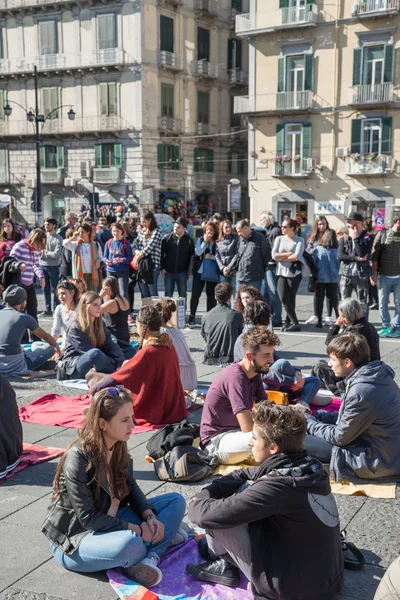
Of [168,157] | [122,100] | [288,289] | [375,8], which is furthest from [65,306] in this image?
[168,157]

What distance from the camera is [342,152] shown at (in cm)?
2873

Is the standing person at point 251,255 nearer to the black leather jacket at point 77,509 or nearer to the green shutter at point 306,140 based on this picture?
the black leather jacket at point 77,509

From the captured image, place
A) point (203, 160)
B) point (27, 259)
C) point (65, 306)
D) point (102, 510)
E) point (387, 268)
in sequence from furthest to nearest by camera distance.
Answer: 1. point (203, 160)
2. point (27, 259)
3. point (387, 268)
4. point (65, 306)
5. point (102, 510)

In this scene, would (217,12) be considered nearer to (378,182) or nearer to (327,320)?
(378,182)

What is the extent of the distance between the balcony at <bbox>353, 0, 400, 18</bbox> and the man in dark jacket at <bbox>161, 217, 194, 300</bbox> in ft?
64.7

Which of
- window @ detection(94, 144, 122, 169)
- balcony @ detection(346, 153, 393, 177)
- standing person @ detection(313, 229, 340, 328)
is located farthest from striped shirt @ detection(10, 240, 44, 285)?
window @ detection(94, 144, 122, 169)

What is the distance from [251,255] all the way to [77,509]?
7.33 meters

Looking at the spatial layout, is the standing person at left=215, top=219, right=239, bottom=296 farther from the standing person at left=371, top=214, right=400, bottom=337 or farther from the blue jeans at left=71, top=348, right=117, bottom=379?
the blue jeans at left=71, top=348, right=117, bottom=379

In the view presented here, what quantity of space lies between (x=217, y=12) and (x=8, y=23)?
38.9 ft

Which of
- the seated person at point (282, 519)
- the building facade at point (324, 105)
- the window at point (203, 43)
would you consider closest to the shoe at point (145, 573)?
the seated person at point (282, 519)

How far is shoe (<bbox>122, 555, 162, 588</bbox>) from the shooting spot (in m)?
3.45

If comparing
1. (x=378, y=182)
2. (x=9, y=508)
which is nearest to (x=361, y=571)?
(x=9, y=508)

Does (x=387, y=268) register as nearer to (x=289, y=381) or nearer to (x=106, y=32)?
(x=289, y=381)

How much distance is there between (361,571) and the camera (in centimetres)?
361
